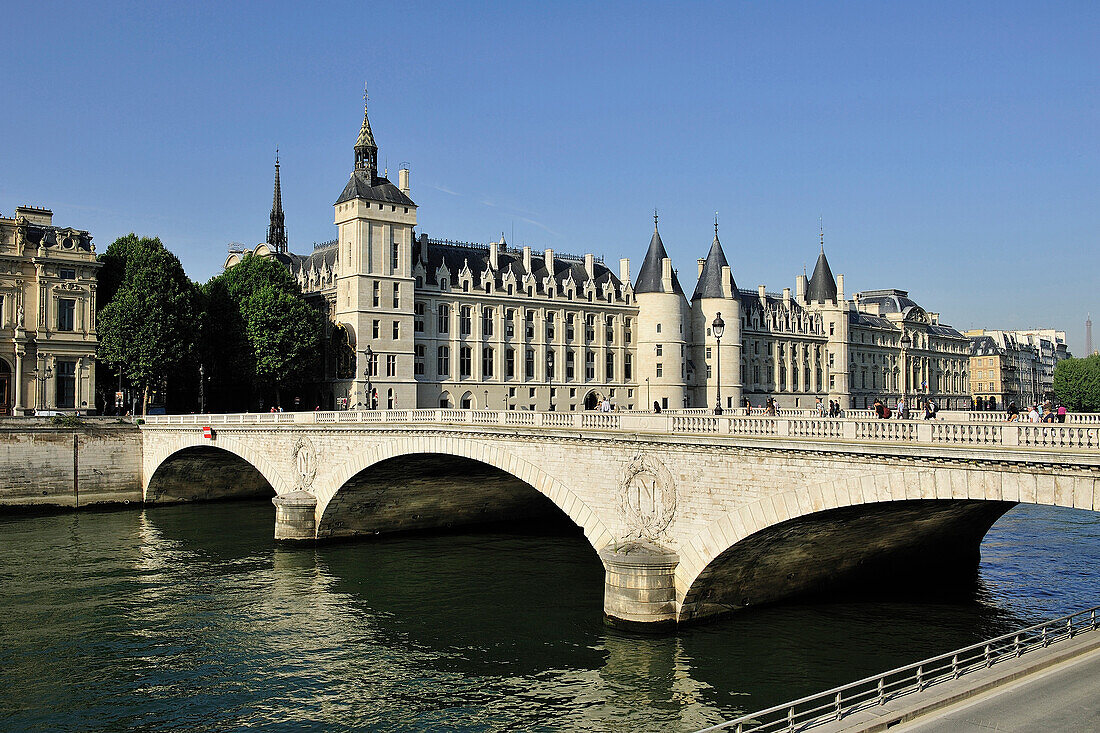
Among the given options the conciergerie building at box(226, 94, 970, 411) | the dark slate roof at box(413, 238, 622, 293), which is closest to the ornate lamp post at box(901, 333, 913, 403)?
the conciergerie building at box(226, 94, 970, 411)

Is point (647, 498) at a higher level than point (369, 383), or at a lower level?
lower

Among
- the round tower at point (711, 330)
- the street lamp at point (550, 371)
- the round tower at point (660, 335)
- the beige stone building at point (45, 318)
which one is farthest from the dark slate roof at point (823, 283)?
the beige stone building at point (45, 318)

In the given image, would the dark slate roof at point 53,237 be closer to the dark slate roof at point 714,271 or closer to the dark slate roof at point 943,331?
the dark slate roof at point 714,271

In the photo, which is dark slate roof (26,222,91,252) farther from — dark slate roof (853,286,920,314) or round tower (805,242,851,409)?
dark slate roof (853,286,920,314)

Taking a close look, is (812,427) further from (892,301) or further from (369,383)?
(892,301)

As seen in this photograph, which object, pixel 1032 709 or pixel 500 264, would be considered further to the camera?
pixel 500 264

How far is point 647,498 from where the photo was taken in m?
28.1

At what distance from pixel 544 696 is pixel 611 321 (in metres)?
77.9

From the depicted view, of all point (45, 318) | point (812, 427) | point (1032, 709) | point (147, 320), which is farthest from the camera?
point (147, 320)

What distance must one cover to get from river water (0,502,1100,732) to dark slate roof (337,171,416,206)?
4377 centimetres

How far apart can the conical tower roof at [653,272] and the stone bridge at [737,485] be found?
193 feet

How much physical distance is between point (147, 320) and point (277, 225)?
44521 millimetres

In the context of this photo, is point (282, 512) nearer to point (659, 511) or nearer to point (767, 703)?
point (659, 511)

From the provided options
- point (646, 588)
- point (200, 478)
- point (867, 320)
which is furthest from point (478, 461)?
point (867, 320)
